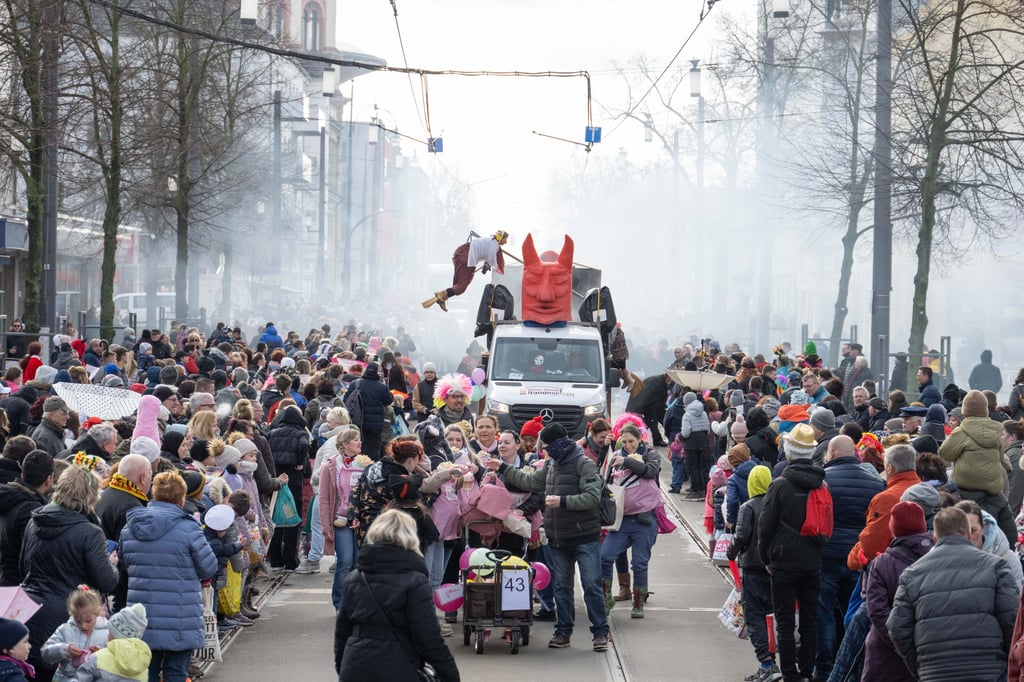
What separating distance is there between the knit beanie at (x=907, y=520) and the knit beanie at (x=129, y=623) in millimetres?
4232

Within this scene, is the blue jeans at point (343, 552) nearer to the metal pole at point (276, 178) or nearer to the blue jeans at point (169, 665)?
the blue jeans at point (169, 665)

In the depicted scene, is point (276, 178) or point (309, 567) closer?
point (309, 567)

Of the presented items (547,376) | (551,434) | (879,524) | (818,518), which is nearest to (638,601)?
(551,434)

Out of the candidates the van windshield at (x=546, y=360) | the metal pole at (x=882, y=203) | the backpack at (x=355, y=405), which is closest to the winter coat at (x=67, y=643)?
the backpack at (x=355, y=405)

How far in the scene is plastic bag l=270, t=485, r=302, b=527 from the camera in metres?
14.8

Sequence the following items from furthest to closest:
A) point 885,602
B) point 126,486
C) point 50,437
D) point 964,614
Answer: point 50,437 → point 126,486 → point 885,602 → point 964,614

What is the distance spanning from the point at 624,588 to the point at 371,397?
238 inches

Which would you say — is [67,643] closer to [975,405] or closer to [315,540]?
[975,405]

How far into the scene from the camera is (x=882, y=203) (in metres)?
24.8

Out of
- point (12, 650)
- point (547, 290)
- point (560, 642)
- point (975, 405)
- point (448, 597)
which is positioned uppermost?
point (547, 290)

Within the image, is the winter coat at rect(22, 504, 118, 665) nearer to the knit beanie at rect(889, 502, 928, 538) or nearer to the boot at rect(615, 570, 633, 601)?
the knit beanie at rect(889, 502, 928, 538)

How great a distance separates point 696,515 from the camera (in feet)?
67.3

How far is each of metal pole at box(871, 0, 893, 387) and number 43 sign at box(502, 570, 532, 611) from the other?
517 inches

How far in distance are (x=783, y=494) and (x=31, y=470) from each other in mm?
4912
